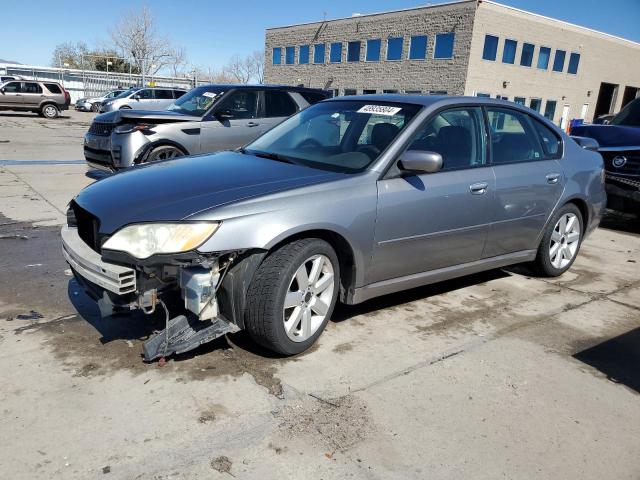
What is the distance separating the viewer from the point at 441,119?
4.02 metres

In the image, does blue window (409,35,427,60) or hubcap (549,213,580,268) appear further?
blue window (409,35,427,60)

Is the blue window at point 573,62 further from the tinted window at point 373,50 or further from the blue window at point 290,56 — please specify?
the blue window at point 290,56

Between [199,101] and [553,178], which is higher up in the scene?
[199,101]

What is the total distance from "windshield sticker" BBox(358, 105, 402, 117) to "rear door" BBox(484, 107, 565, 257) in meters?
0.90

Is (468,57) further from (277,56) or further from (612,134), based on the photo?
(612,134)

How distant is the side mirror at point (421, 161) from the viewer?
11.5 ft

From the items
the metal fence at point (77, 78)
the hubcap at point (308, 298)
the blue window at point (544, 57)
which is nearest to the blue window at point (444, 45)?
the blue window at point (544, 57)

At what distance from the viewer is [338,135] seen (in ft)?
13.6

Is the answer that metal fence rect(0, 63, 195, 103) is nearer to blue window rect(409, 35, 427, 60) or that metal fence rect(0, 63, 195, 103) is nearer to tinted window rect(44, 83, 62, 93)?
tinted window rect(44, 83, 62, 93)

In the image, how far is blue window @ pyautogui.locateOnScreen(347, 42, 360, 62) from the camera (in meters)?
40.9

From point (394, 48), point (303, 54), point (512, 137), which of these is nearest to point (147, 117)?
point (512, 137)

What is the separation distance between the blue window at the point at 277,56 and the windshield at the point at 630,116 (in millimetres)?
42812

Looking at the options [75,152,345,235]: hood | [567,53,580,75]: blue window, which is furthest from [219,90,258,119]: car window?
[567,53,580,75]: blue window

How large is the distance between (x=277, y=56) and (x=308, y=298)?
159ft
